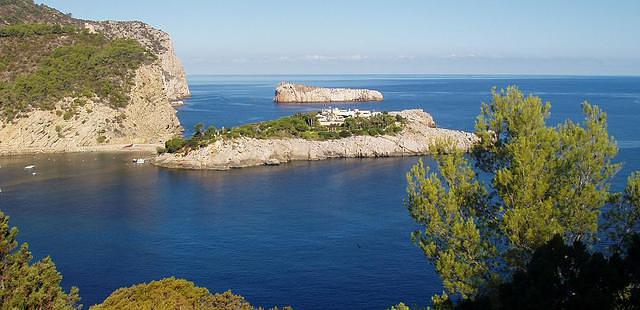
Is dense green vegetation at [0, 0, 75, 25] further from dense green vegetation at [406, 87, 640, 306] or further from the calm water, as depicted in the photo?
dense green vegetation at [406, 87, 640, 306]

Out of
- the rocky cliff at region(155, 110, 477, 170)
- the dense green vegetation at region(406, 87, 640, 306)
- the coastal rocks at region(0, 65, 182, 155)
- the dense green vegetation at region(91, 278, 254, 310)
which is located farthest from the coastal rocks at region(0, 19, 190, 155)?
the dense green vegetation at region(406, 87, 640, 306)

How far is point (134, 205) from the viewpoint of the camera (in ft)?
156

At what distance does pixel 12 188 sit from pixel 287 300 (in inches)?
1450

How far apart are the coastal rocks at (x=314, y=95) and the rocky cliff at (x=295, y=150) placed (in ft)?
252

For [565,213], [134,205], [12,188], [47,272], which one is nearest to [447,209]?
[565,213]

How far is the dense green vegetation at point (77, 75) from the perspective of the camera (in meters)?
74.4

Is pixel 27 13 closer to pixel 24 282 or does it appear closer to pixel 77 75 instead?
pixel 77 75

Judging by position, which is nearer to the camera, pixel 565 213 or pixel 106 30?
pixel 565 213

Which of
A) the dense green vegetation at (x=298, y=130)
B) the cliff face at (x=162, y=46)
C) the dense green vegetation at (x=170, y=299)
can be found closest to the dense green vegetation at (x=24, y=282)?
the dense green vegetation at (x=170, y=299)

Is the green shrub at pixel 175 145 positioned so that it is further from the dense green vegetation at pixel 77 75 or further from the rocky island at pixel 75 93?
the dense green vegetation at pixel 77 75

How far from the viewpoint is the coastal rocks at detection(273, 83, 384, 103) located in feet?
491

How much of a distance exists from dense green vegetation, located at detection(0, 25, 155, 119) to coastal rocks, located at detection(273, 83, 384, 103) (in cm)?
6377

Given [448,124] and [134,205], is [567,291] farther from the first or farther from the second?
[448,124]

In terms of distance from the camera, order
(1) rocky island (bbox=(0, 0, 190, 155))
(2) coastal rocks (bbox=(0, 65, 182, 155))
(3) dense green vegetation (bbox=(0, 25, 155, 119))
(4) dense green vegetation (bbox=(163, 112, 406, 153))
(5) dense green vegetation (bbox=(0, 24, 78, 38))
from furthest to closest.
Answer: (5) dense green vegetation (bbox=(0, 24, 78, 38)) < (3) dense green vegetation (bbox=(0, 25, 155, 119)) < (1) rocky island (bbox=(0, 0, 190, 155)) < (2) coastal rocks (bbox=(0, 65, 182, 155)) < (4) dense green vegetation (bbox=(163, 112, 406, 153))
